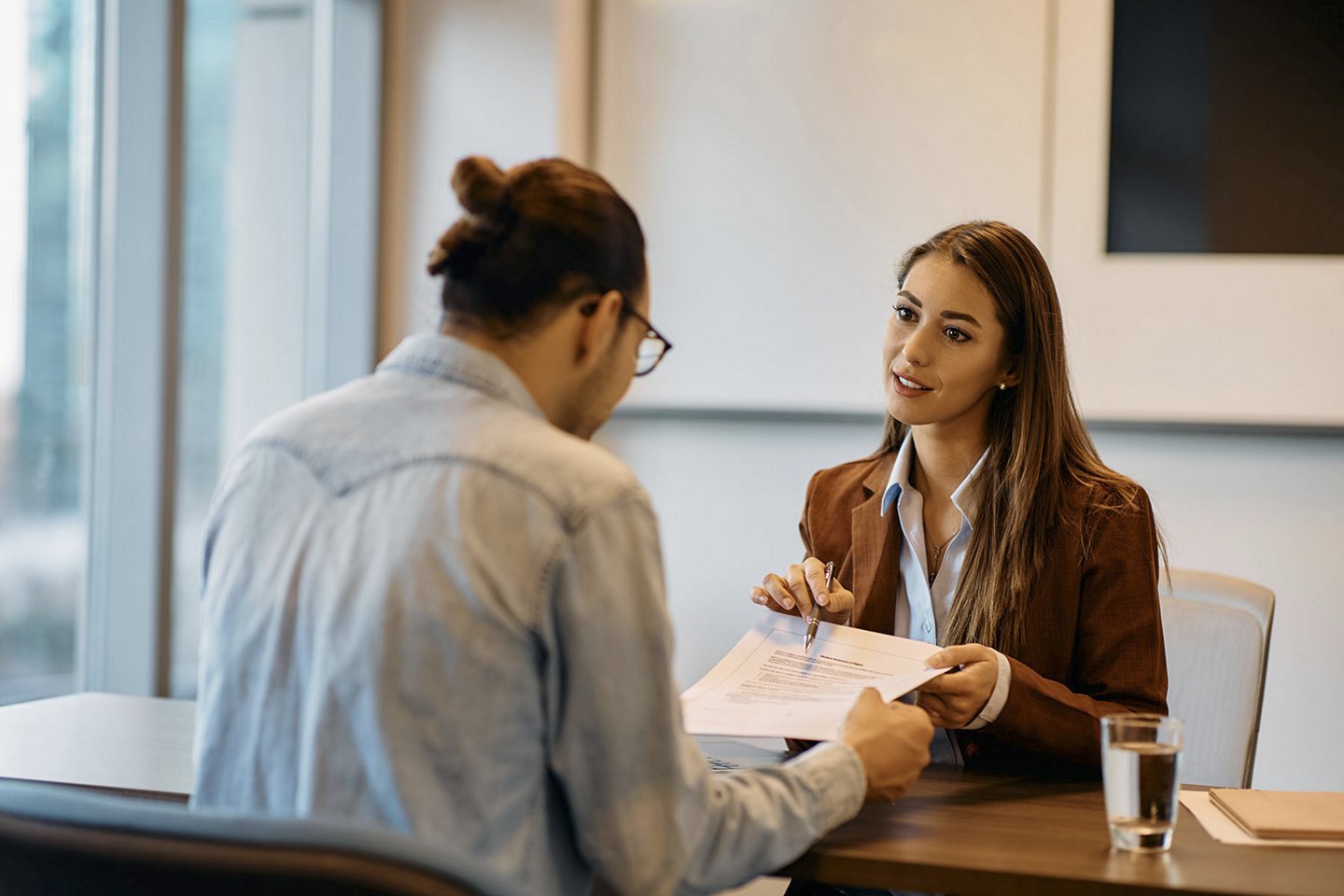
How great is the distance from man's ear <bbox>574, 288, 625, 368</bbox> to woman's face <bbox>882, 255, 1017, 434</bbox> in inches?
32.1

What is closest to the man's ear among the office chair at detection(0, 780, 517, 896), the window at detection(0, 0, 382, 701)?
the office chair at detection(0, 780, 517, 896)

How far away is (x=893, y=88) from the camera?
314 centimetres

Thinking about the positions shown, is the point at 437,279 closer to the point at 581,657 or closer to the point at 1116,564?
the point at 581,657

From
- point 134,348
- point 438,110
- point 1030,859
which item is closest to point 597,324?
point 1030,859

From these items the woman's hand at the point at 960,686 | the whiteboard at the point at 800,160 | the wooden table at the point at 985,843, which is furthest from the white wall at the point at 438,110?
the woman's hand at the point at 960,686

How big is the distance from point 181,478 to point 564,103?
1.26 metres

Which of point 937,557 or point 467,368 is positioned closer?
point 467,368

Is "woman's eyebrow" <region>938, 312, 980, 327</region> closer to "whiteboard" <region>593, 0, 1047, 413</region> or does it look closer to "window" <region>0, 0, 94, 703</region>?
"whiteboard" <region>593, 0, 1047, 413</region>

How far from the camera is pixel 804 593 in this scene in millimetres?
1722

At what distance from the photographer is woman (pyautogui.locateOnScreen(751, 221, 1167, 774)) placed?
1.63 metres

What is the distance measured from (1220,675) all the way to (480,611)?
1413 mm

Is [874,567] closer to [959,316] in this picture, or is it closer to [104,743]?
[959,316]

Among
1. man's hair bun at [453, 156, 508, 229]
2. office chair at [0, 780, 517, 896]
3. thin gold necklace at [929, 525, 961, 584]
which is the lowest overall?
office chair at [0, 780, 517, 896]

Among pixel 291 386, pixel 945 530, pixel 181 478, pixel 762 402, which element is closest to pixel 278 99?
pixel 291 386
